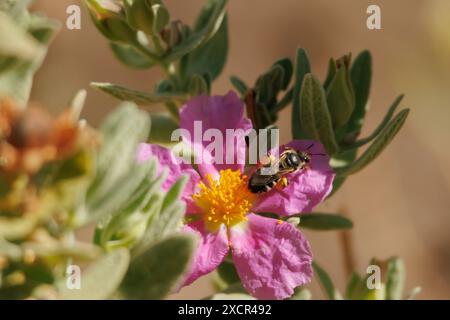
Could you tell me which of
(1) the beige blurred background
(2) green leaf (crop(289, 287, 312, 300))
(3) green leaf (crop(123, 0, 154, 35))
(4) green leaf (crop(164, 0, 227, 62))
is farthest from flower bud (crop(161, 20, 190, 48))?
Result: (1) the beige blurred background

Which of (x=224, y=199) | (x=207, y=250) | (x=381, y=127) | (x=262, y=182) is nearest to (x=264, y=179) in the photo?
(x=262, y=182)

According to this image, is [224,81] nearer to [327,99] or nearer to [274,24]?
[274,24]

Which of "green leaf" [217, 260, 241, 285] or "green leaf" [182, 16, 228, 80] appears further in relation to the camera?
"green leaf" [182, 16, 228, 80]

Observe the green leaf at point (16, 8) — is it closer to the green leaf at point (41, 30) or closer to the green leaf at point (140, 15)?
the green leaf at point (41, 30)

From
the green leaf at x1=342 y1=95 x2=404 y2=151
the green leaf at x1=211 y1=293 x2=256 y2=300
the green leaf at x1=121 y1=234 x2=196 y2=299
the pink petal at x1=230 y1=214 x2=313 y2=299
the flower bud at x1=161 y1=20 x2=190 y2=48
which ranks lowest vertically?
the green leaf at x1=211 y1=293 x2=256 y2=300

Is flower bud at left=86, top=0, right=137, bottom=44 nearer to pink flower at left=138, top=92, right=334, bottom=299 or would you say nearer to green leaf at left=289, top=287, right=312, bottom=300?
pink flower at left=138, top=92, right=334, bottom=299
